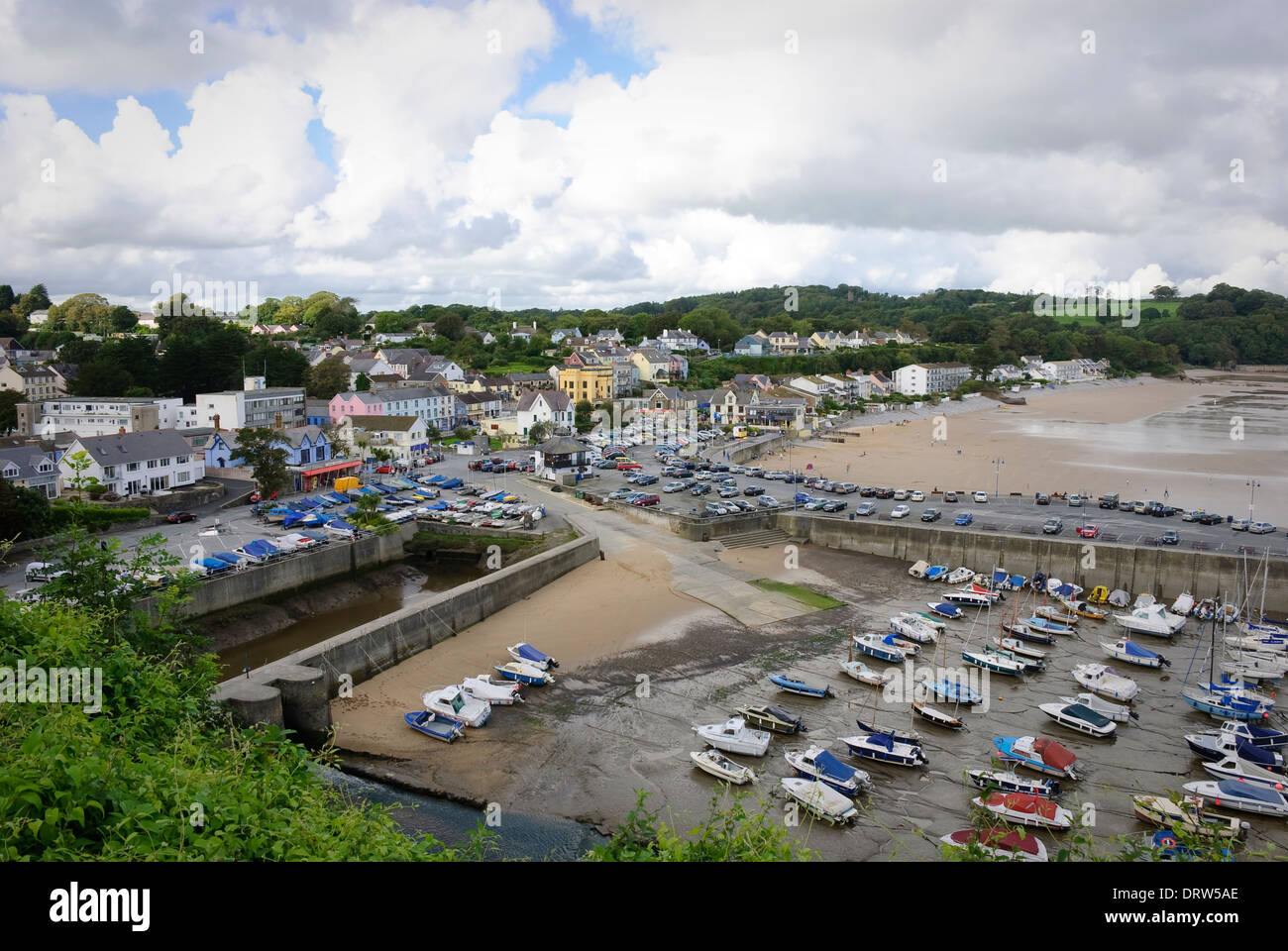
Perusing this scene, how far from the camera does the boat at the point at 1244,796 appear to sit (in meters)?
13.0

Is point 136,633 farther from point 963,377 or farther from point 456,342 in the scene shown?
point 963,377

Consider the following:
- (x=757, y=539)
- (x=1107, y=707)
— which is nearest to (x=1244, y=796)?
(x=1107, y=707)

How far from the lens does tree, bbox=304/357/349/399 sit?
55438mm

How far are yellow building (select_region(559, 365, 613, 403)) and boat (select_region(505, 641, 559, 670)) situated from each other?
1844 inches

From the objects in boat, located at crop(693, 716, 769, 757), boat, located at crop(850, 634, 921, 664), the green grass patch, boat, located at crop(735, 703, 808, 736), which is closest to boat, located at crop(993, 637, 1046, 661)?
boat, located at crop(850, 634, 921, 664)

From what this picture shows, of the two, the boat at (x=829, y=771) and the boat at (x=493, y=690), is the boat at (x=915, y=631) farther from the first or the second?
the boat at (x=493, y=690)

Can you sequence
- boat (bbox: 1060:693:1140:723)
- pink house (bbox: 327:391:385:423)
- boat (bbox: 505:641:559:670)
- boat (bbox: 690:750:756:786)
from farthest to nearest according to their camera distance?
pink house (bbox: 327:391:385:423) → boat (bbox: 505:641:559:670) → boat (bbox: 1060:693:1140:723) → boat (bbox: 690:750:756:786)

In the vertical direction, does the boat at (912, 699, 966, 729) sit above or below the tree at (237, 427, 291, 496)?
below

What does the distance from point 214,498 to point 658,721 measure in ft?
78.5

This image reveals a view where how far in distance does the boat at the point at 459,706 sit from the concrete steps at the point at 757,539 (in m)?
14.5

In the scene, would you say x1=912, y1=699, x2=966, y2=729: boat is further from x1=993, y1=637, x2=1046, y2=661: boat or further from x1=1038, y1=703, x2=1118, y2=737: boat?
x1=993, y1=637, x2=1046, y2=661: boat

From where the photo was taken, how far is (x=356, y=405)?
160 feet

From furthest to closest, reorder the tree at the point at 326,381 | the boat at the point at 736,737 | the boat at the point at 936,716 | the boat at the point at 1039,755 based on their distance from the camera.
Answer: the tree at the point at 326,381, the boat at the point at 936,716, the boat at the point at 736,737, the boat at the point at 1039,755

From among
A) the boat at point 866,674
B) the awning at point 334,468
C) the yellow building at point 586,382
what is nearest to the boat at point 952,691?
the boat at point 866,674
